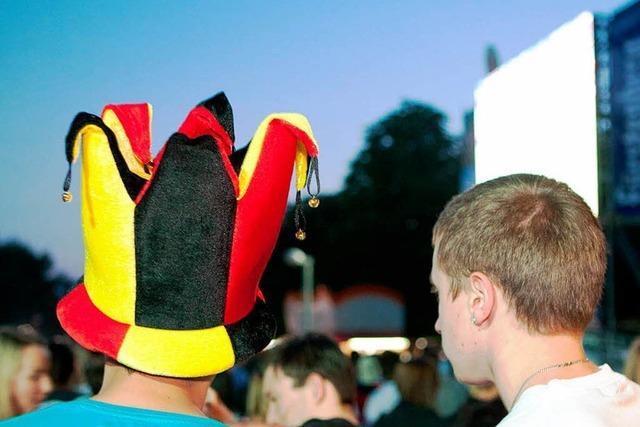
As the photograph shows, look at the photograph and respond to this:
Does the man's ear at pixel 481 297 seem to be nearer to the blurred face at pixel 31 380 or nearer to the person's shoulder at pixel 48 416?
the person's shoulder at pixel 48 416

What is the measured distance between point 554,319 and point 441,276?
231mm

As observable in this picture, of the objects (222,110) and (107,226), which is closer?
(107,226)

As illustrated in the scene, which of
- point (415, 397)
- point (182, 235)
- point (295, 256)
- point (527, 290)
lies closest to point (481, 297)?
point (527, 290)

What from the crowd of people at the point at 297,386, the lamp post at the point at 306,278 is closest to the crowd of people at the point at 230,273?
the crowd of people at the point at 297,386

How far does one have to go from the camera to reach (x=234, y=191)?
186 cm

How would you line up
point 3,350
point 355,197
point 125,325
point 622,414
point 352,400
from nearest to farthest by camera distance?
1. point 622,414
2. point 125,325
3. point 352,400
4. point 3,350
5. point 355,197

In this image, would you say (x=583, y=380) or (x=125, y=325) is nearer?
(x=583, y=380)

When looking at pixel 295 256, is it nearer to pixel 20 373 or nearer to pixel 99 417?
pixel 20 373

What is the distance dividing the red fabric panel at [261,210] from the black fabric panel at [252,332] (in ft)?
0.07

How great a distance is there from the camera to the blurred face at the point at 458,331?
5.99 ft

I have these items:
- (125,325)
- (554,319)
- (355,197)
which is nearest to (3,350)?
(125,325)

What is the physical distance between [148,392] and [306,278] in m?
37.1

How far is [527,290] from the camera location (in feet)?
5.81

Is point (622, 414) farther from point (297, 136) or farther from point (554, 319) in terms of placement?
point (297, 136)
